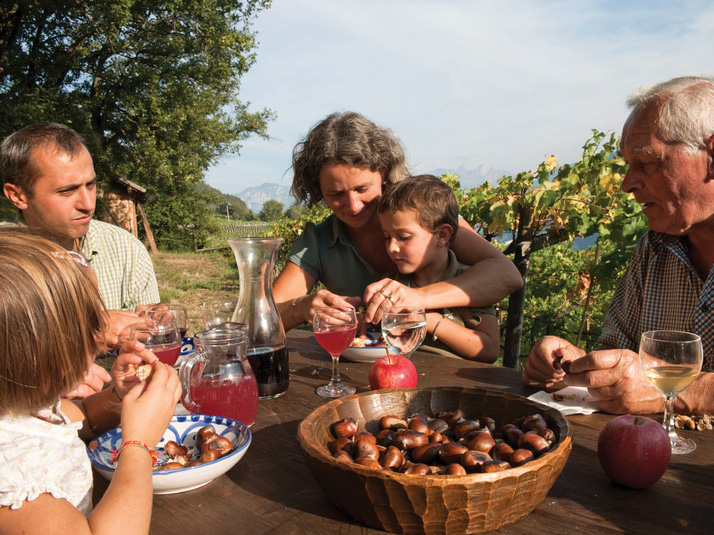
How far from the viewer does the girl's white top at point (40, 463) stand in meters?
0.98

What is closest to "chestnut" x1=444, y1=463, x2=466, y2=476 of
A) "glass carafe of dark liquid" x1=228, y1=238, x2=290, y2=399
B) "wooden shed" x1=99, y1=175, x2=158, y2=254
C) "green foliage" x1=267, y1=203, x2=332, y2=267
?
"glass carafe of dark liquid" x1=228, y1=238, x2=290, y2=399

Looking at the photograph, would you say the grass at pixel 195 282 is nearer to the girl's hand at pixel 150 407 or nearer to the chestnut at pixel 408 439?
the girl's hand at pixel 150 407

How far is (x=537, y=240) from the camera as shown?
4.16 meters

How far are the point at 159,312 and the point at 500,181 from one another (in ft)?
11.0

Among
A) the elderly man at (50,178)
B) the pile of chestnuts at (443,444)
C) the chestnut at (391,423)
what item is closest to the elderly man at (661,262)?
the pile of chestnuts at (443,444)

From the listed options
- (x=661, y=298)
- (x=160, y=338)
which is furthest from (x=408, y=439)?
(x=661, y=298)

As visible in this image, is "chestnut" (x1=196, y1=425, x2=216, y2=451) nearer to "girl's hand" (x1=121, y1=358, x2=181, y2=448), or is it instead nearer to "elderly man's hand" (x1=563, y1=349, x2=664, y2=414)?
"girl's hand" (x1=121, y1=358, x2=181, y2=448)

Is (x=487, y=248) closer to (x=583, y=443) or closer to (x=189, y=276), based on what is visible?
(x=583, y=443)

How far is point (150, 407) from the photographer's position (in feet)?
4.10

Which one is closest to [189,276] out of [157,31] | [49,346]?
[157,31]

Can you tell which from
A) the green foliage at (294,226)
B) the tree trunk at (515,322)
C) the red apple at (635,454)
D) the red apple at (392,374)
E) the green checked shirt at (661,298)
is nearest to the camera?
the red apple at (635,454)

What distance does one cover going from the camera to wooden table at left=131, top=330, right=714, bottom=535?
1.08 metres

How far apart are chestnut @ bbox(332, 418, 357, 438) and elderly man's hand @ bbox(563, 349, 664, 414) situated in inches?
30.2

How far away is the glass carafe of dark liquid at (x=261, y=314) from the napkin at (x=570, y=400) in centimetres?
85
